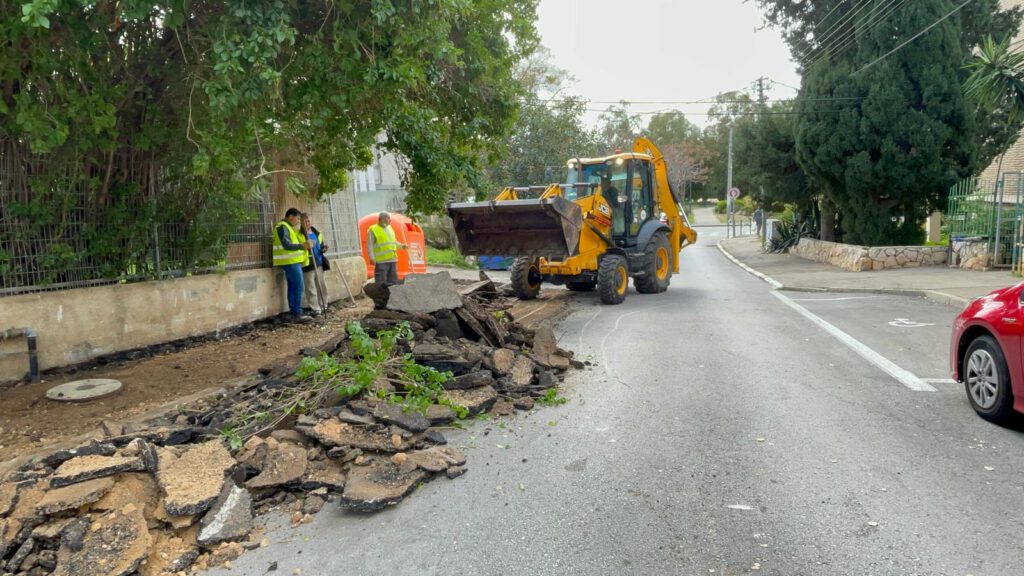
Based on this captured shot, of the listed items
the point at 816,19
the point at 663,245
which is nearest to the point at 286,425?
the point at 663,245

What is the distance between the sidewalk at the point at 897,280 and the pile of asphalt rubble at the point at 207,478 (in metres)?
10.8

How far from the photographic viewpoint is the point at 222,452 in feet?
14.8

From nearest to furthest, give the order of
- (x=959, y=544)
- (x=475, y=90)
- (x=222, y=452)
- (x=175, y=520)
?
(x=959, y=544), (x=175, y=520), (x=222, y=452), (x=475, y=90)

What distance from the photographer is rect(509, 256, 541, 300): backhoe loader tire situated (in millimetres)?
13227

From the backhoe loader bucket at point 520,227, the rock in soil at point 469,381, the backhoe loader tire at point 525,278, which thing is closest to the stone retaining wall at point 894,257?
the backhoe loader tire at point 525,278

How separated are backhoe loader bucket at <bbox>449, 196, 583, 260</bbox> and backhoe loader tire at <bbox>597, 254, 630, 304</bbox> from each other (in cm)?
92

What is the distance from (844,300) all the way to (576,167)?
234 inches

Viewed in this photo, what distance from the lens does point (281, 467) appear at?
4.48 m

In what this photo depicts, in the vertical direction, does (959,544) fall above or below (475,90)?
below

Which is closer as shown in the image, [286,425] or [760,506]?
[760,506]

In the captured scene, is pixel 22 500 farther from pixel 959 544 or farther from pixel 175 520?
pixel 959 544

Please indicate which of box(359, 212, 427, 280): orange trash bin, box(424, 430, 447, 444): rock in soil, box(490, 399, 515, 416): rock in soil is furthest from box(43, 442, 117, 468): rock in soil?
box(359, 212, 427, 280): orange trash bin

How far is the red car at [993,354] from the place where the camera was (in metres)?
5.13

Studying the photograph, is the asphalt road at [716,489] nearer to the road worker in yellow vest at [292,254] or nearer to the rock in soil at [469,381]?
the rock in soil at [469,381]
